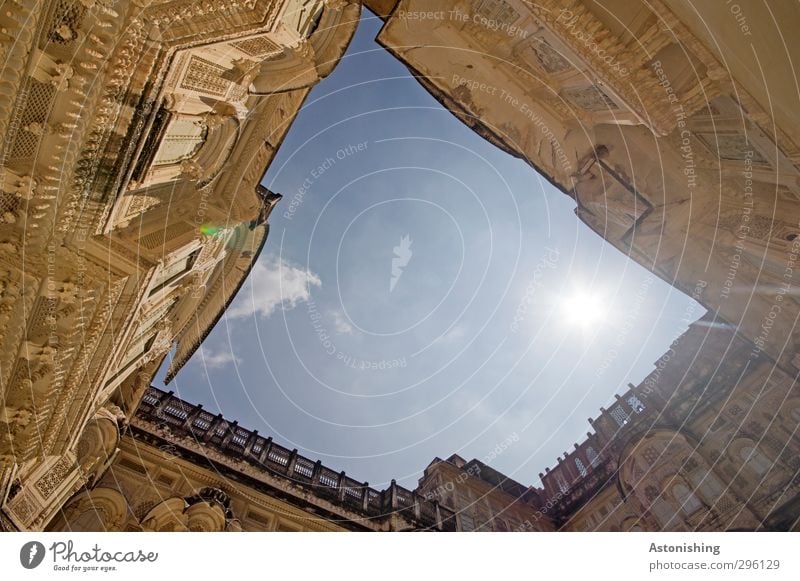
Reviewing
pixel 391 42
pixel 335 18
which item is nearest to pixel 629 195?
pixel 391 42

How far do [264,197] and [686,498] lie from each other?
23.0m

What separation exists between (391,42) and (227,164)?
5776 mm

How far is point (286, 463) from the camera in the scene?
15.6m

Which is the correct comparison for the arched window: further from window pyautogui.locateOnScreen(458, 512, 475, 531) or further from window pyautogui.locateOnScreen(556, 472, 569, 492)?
Result: window pyautogui.locateOnScreen(556, 472, 569, 492)

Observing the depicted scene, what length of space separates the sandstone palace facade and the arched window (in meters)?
0.08

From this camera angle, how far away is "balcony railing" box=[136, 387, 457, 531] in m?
13.8

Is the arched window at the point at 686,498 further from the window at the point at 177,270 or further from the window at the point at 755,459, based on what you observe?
the window at the point at 177,270

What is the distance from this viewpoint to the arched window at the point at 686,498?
15547 mm

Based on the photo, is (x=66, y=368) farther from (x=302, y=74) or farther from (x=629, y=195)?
(x=629, y=195)

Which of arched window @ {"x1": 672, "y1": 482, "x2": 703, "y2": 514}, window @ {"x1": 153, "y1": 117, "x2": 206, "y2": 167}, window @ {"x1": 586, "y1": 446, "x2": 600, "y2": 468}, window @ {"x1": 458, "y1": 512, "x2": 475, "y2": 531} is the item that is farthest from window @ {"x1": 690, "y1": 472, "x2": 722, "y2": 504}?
window @ {"x1": 153, "y1": 117, "x2": 206, "y2": 167}

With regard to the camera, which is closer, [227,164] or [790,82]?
[790,82]

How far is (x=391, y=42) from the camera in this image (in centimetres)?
873

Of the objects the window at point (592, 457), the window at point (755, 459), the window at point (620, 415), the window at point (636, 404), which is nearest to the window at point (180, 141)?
the window at point (755, 459)
